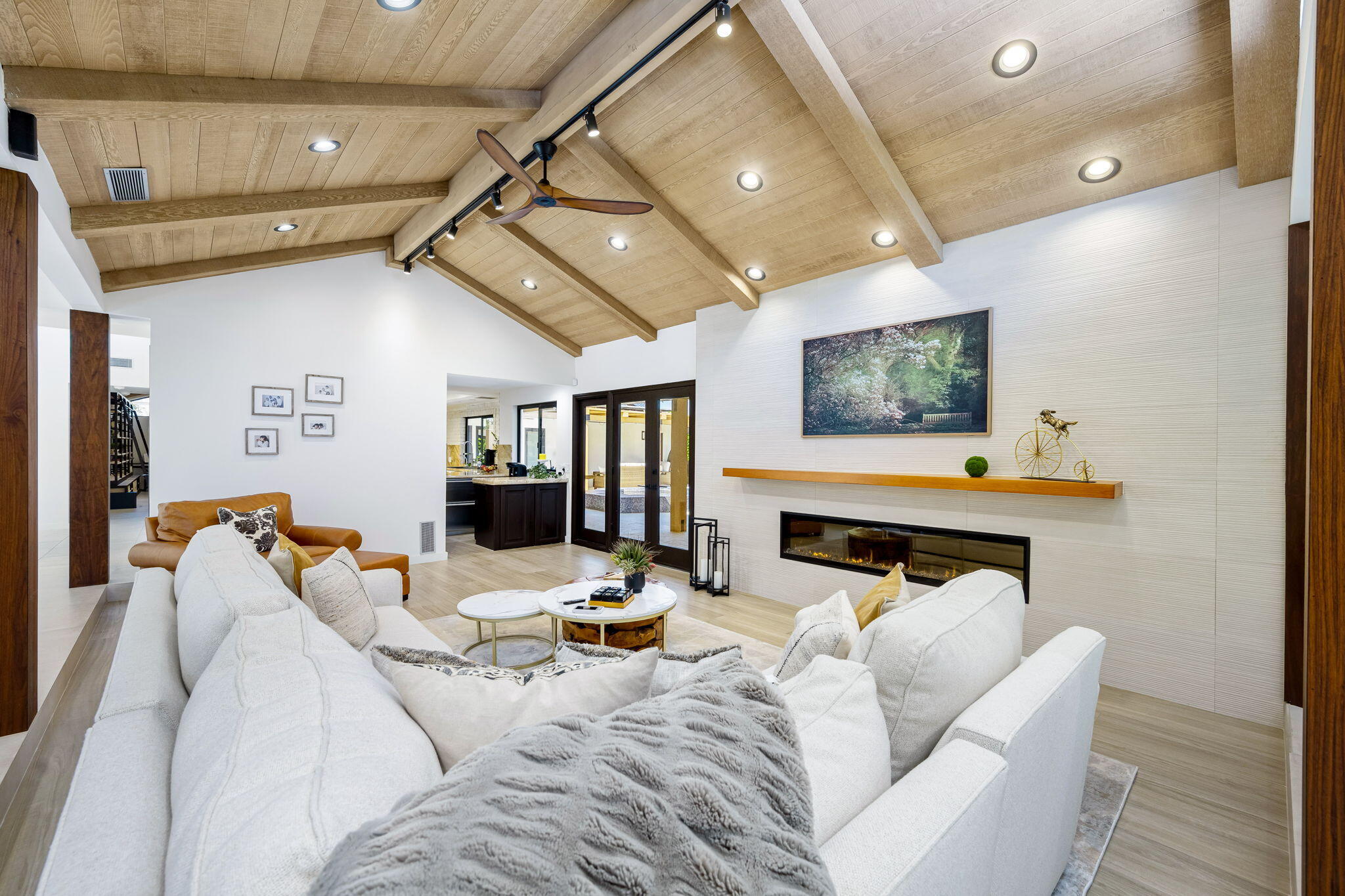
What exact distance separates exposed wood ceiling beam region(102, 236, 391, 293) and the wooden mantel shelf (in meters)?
4.16

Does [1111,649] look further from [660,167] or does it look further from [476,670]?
[660,167]

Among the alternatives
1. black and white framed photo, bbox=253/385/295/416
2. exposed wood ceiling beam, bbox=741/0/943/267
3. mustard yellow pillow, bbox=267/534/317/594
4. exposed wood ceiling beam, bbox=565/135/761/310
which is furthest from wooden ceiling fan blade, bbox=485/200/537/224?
black and white framed photo, bbox=253/385/295/416

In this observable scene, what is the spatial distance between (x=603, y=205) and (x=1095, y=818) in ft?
11.0

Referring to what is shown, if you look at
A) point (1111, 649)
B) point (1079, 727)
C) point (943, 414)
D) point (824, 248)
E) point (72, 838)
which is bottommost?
point (1111, 649)

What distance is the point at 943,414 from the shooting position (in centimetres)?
383

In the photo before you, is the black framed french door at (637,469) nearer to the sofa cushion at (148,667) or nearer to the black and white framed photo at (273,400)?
the black and white framed photo at (273,400)

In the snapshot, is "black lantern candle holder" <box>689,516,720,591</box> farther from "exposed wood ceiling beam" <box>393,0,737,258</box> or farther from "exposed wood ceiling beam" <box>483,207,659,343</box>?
"exposed wood ceiling beam" <box>393,0,737,258</box>

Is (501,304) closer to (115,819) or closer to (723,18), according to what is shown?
(723,18)

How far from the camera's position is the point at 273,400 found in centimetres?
546

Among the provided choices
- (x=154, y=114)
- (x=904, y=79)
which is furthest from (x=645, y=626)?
(x=154, y=114)

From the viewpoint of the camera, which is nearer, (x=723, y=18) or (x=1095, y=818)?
(x=1095, y=818)

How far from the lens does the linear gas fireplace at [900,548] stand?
12.0ft

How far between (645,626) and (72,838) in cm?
272

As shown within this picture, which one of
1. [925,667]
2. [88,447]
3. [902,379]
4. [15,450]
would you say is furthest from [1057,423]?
[88,447]
